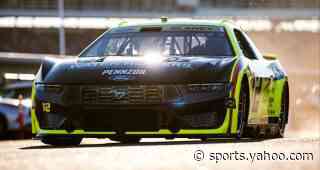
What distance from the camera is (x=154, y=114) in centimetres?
1039

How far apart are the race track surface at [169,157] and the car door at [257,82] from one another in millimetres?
1733

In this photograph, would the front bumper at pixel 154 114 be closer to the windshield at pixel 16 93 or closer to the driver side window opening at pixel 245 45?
the driver side window opening at pixel 245 45

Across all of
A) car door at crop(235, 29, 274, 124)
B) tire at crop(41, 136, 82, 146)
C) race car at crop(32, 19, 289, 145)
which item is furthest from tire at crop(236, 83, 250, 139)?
tire at crop(41, 136, 82, 146)

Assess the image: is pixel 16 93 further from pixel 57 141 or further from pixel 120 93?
pixel 120 93

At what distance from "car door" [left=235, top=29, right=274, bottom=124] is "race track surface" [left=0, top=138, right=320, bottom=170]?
5.68 feet

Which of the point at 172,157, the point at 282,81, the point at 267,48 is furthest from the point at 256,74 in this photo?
the point at 267,48

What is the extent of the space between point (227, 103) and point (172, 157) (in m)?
2.05

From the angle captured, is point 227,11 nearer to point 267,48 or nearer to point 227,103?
point 267,48

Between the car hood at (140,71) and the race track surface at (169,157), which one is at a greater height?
the car hood at (140,71)

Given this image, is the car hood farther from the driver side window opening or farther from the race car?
the driver side window opening

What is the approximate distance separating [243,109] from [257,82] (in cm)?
93

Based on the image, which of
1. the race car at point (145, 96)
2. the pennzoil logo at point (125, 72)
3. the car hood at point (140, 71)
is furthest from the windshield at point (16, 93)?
the pennzoil logo at point (125, 72)

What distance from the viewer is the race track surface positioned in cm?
797

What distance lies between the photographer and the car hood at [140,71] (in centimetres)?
1048
